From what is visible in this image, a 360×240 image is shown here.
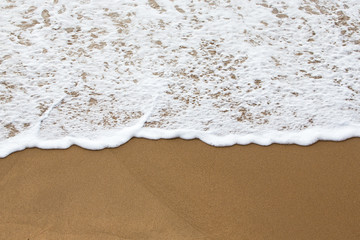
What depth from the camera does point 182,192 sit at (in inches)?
80.0

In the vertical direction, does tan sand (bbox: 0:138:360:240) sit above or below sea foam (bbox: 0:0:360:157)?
below

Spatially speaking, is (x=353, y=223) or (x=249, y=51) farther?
(x=249, y=51)

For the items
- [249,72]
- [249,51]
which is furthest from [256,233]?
[249,51]

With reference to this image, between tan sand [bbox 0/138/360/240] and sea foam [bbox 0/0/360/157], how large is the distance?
4.5 inches

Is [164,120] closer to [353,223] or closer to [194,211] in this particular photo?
[194,211]

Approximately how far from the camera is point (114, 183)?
207cm

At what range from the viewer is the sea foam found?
7.83 ft

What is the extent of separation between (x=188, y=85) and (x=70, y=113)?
0.84 m

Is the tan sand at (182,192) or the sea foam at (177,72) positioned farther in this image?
the sea foam at (177,72)

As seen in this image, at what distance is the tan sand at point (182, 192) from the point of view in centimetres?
189

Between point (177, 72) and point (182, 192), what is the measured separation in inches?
40.7

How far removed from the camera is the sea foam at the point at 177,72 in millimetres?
2387

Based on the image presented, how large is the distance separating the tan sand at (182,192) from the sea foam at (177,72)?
0.11m

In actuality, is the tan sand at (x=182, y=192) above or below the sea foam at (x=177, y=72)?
below
